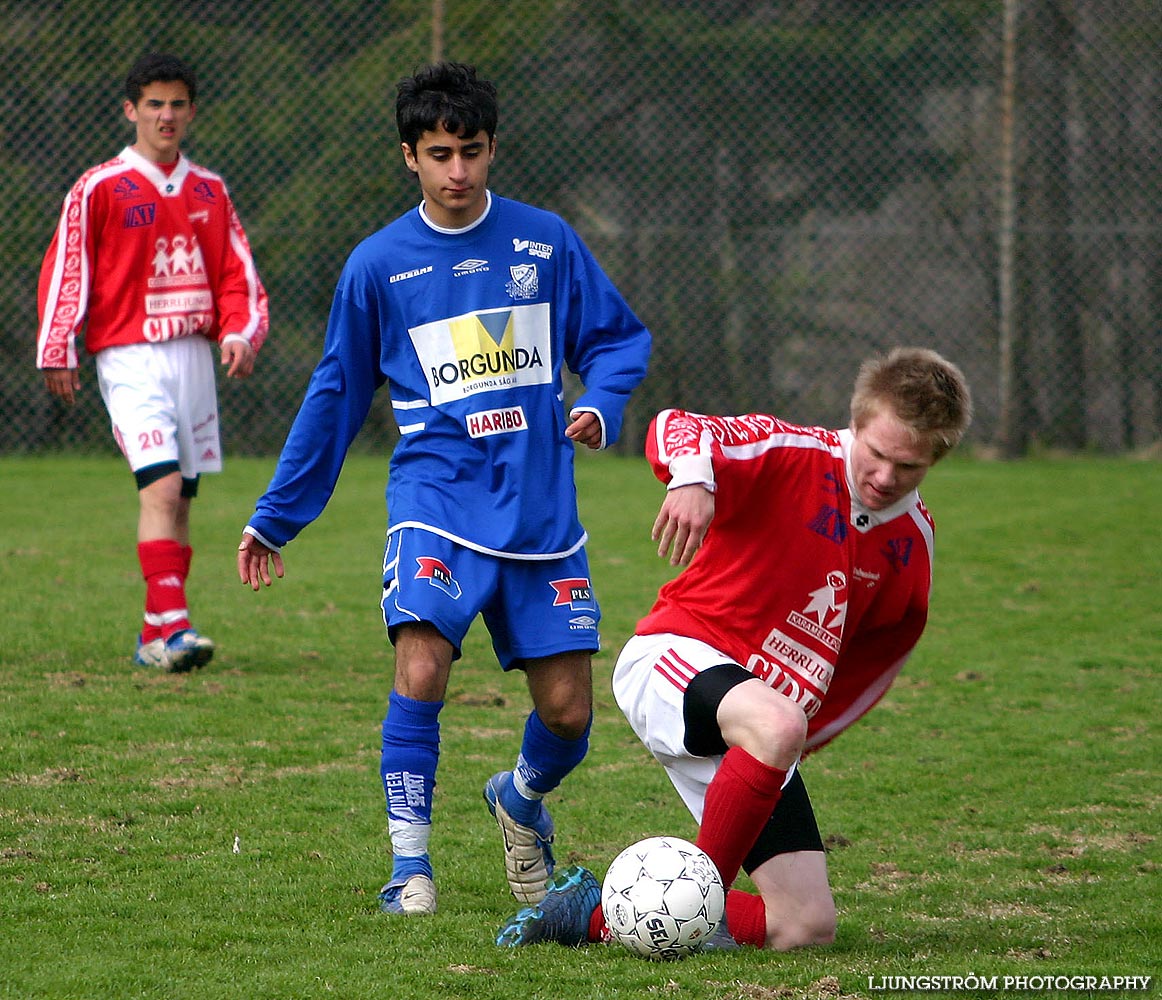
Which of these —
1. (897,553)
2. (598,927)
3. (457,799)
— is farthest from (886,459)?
(457,799)

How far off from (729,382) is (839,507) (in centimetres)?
866

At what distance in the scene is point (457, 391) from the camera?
3.74 metres

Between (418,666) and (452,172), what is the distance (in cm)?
118

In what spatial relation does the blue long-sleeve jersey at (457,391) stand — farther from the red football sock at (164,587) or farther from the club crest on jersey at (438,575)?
the red football sock at (164,587)

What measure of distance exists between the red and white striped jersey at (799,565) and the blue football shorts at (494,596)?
234 millimetres

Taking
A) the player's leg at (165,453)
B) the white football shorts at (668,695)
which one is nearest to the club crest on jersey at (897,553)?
the white football shorts at (668,695)

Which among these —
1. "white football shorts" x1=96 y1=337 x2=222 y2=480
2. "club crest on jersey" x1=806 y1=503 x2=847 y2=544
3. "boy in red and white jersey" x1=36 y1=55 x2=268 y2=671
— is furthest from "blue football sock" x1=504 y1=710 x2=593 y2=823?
"white football shorts" x1=96 y1=337 x2=222 y2=480

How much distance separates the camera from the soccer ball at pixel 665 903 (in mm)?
3172

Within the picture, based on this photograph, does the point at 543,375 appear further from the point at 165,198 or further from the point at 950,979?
the point at 165,198

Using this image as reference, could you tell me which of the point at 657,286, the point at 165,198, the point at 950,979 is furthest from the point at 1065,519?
the point at 950,979

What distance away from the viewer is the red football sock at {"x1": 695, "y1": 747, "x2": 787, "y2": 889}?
3.29 metres

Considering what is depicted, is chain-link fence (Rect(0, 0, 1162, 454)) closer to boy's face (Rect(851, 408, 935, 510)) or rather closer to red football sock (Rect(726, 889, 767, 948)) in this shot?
boy's face (Rect(851, 408, 935, 510))

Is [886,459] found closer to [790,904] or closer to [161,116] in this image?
[790,904]

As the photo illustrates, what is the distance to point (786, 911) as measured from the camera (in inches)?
133
